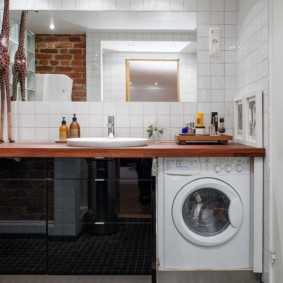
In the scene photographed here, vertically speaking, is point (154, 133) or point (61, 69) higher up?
point (61, 69)

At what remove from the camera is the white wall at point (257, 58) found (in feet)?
7.26

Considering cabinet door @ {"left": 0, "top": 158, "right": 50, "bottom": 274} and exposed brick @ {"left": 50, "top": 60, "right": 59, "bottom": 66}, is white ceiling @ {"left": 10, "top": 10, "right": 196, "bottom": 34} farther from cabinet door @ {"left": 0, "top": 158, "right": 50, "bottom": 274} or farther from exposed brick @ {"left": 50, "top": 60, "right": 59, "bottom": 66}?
cabinet door @ {"left": 0, "top": 158, "right": 50, "bottom": 274}

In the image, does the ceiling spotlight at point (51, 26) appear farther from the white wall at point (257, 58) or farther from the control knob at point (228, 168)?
→ the control knob at point (228, 168)

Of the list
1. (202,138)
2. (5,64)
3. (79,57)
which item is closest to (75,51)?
(79,57)

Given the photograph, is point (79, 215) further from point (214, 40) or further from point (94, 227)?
point (214, 40)

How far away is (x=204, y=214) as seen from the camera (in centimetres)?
232

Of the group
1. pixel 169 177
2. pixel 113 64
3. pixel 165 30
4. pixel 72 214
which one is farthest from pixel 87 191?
pixel 165 30

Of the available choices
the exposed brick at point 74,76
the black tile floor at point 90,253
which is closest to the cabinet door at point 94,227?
the black tile floor at point 90,253

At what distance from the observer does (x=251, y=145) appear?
2.40m

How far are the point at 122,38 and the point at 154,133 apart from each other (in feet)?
2.82

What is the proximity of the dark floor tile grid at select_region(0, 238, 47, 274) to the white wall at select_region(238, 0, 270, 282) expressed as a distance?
4.78ft

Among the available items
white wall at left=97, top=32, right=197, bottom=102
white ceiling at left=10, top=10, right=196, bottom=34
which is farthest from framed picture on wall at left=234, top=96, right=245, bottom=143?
white ceiling at left=10, top=10, right=196, bottom=34

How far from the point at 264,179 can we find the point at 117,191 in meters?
0.95

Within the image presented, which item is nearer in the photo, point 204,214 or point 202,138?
point 204,214
